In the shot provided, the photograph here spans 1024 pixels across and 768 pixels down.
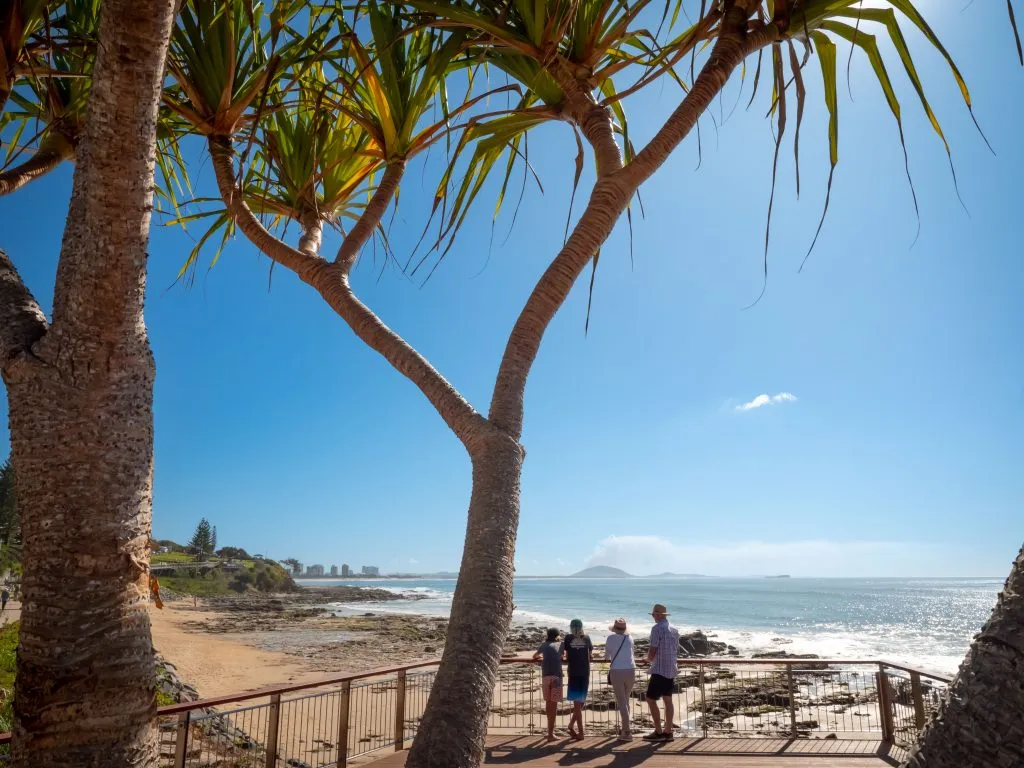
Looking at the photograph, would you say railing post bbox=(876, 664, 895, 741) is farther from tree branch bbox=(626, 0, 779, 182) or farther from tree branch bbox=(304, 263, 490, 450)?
tree branch bbox=(304, 263, 490, 450)

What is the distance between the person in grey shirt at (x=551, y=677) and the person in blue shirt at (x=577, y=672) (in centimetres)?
12

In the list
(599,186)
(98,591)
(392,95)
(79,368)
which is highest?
(392,95)

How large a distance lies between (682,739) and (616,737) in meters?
0.63

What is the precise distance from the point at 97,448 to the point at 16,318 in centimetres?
53

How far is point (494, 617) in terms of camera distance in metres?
1.78

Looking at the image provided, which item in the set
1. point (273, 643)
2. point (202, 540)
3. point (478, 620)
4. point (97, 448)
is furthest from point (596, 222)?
point (202, 540)

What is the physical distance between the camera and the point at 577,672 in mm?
6355

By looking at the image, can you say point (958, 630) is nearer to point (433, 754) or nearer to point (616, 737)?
point (616, 737)

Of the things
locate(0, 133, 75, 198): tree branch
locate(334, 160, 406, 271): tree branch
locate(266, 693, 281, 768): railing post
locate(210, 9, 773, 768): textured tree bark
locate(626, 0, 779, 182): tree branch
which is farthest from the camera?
locate(266, 693, 281, 768): railing post

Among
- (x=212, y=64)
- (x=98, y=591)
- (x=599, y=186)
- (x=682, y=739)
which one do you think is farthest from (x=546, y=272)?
(x=682, y=739)

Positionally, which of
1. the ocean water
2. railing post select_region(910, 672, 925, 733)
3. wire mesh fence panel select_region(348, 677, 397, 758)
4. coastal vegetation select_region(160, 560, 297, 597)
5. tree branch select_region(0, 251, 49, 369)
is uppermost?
tree branch select_region(0, 251, 49, 369)

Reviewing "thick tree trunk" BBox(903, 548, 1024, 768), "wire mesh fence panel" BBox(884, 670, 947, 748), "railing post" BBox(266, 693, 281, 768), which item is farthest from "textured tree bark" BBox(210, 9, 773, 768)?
"wire mesh fence panel" BBox(884, 670, 947, 748)

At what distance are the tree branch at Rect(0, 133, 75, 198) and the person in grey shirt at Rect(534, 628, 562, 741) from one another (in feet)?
18.4

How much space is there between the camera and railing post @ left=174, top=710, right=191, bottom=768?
387 centimetres
